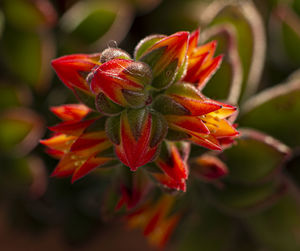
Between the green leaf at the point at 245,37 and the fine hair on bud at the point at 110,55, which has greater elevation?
the fine hair on bud at the point at 110,55

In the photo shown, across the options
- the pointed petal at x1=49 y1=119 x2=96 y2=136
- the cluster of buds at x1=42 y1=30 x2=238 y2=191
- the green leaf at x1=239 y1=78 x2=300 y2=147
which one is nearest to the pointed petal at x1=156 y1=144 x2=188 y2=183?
the cluster of buds at x1=42 y1=30 x2=238 y2=191

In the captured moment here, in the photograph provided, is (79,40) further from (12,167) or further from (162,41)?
(162,41)

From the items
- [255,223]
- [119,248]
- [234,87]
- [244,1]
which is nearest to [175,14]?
[244,1]

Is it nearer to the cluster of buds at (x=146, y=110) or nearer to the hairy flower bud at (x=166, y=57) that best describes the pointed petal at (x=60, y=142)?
→ the cluster of buds at (x=146, y=110)

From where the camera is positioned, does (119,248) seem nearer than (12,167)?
No

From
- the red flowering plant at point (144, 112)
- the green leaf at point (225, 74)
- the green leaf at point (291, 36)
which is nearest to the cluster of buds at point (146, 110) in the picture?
the red flowering plant at point (144, 112)

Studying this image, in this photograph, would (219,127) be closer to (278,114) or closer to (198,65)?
(198,65)
